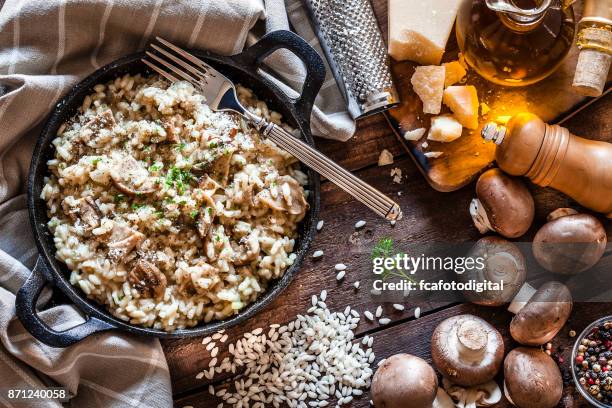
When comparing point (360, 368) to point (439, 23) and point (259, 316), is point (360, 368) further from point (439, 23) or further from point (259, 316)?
point (439, 23)

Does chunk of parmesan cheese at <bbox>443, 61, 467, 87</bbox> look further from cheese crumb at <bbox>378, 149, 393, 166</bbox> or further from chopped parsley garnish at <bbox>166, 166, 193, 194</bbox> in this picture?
chopped parsley garnish at <bbox>166, 166, 193, 194</bbox>

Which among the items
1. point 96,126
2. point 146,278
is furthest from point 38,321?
point 96,126

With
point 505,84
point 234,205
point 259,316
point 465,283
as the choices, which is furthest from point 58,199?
point 505,84

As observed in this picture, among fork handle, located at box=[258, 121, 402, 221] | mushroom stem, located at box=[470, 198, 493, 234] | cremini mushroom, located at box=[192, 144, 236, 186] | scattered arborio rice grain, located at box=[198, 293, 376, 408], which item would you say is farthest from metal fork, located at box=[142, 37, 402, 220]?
scattered arborio rice grain, located at box=[198, 293, 376, 408]

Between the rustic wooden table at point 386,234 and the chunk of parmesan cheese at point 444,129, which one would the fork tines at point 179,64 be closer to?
the rustic wooden table at point 386,234

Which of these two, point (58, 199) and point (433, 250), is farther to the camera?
point (433, 250)

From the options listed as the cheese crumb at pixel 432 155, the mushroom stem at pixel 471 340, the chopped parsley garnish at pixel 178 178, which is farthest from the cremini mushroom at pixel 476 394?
the chopped parsley garnish at pixel 178 178
